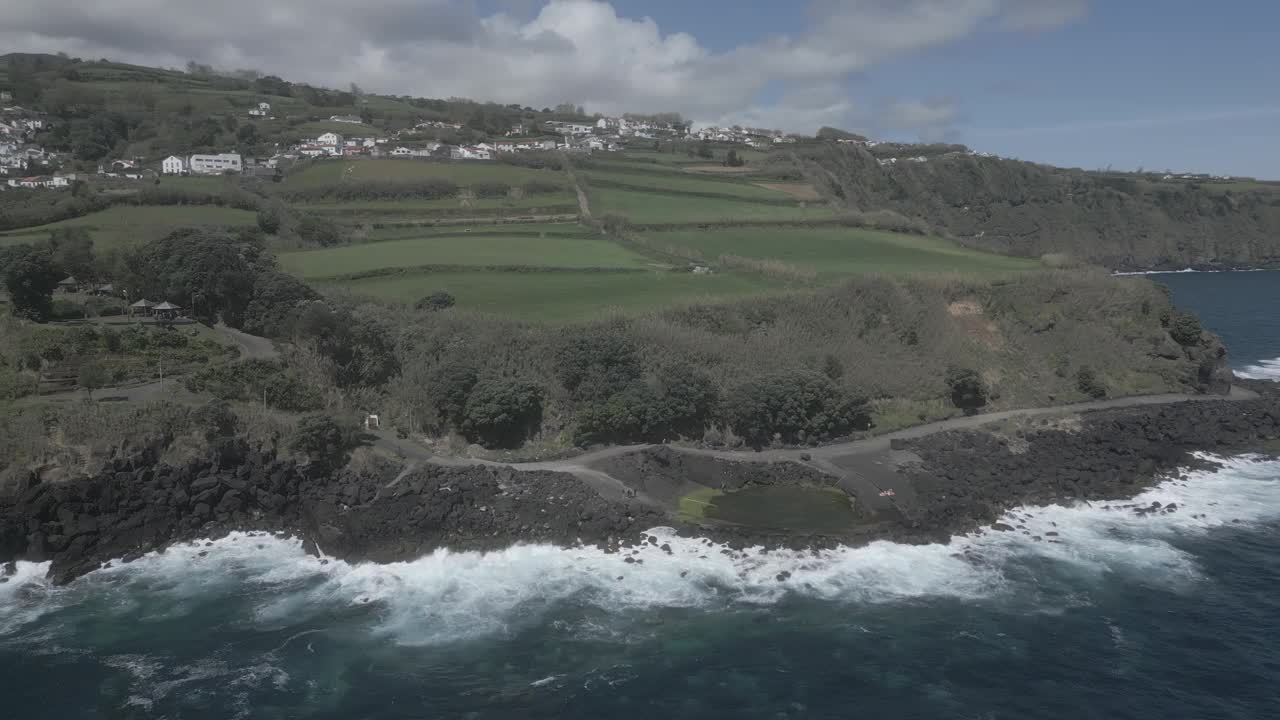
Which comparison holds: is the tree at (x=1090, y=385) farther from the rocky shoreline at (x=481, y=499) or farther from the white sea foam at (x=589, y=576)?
the white sea foam at (x=589, y=576)

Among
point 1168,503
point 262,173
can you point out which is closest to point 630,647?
point 1168,503

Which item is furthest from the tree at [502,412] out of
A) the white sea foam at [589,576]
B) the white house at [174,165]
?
the white house at [174,165]

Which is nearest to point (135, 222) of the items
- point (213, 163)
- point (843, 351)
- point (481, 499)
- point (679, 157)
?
point (213, 163)

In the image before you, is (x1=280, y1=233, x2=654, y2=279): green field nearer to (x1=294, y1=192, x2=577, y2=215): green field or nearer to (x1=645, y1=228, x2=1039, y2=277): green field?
(x1=645, y1=228, x2=1039, y2=277): green field

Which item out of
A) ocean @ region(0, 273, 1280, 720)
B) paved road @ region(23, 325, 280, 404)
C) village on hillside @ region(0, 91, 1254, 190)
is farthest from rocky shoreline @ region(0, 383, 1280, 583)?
village on hillside @ region(0, 91, 1254, 190)

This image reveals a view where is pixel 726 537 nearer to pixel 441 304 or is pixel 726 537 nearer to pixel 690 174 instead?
pixel 441 304

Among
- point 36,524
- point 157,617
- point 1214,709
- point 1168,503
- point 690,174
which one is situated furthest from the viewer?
point 690,174
